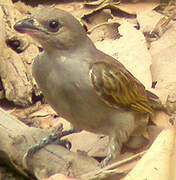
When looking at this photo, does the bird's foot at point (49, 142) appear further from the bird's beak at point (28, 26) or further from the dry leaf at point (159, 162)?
the dry leaf at point (159, 162)

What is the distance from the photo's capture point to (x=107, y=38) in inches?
338

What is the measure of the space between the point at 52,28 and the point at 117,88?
2.71ft

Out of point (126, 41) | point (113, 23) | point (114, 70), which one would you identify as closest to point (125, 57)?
point (126, 41)

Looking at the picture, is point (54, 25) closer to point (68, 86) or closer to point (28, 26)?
point (28, 26)

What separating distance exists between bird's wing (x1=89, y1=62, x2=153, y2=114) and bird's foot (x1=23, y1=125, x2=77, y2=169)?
63 centimetres

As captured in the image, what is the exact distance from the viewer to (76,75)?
614 cm

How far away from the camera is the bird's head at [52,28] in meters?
6.06

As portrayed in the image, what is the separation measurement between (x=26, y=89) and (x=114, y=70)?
135 cm

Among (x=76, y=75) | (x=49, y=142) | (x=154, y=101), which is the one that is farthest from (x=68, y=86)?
(x=154, y=101)

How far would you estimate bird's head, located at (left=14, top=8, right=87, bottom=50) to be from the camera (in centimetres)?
606

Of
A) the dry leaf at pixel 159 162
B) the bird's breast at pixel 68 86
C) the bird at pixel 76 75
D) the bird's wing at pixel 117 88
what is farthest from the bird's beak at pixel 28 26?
the dry leaf at pixel 159 162

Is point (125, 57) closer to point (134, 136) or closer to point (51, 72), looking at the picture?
point (134, 136)

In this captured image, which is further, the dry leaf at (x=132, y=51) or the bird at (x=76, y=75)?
the dry leaf at (x=132, y=51)

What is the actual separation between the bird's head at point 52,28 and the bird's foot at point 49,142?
87 centimetres
